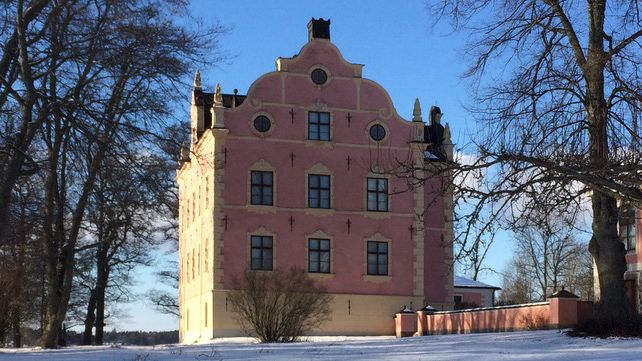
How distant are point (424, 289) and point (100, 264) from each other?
1498cm

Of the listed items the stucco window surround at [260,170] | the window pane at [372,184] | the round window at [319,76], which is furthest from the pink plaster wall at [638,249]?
the stucco window surround at [260,170]

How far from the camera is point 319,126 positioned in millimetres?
40188

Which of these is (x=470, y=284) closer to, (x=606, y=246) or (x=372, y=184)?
(x=372, y=184)

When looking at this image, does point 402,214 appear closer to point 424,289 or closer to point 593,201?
point 424,289

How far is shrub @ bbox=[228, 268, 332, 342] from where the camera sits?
93.4 feet

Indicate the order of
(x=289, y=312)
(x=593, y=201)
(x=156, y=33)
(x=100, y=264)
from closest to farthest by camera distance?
(x=156, y=33) < (x=593, y=201) < (x=289, y=312) < (x=100, y=264)

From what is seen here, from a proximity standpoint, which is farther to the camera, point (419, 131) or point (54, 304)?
point (419, 131)

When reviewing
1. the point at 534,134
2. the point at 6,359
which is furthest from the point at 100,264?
the point at 534,134

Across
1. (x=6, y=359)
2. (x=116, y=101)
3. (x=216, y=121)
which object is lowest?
(x=6, y=359)

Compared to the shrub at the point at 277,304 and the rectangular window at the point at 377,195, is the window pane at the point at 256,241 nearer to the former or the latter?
the rectangular window at the point at 377,195

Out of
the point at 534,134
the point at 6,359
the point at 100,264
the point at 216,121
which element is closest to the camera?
the point at 534,134

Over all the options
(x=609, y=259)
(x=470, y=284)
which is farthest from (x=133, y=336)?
(x=609, y=259)

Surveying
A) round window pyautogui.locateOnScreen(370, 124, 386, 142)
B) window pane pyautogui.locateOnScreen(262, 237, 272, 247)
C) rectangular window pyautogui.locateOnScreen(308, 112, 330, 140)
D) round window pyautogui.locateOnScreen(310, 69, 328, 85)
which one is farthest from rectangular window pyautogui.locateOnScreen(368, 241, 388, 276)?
round window pyautogui.locateOnScreen(310, 69, 328, 85)

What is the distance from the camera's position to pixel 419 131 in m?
41.0
